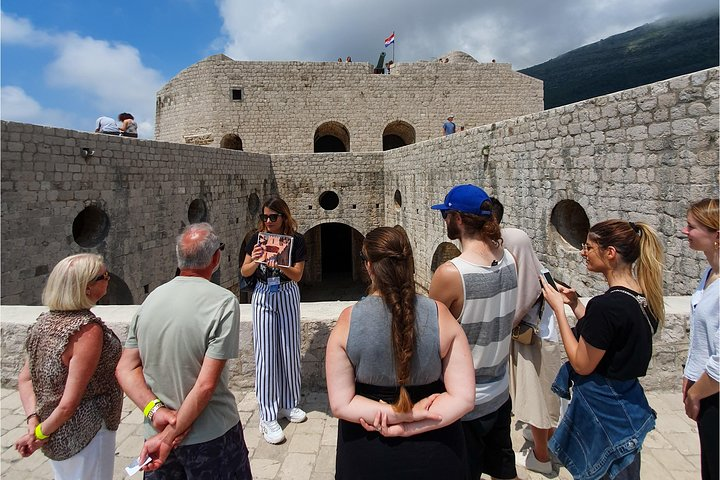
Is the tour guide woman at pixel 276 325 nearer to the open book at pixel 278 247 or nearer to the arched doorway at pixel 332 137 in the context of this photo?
the open book at pixel 278 247

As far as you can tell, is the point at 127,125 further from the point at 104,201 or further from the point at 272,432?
the point at 272,432

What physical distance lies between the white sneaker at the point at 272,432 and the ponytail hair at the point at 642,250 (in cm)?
257

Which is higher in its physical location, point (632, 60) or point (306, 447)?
point (632, 60)

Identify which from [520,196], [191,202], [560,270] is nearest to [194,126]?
[191,202]

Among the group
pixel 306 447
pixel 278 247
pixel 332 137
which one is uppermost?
pixel 332 137

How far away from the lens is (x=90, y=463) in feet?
6.73

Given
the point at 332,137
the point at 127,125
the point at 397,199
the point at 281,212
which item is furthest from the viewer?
the point at 332,137

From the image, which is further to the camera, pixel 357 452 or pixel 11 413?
pixel 11 413

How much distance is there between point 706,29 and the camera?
1861 inches

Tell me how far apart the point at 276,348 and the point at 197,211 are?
29.6 feet

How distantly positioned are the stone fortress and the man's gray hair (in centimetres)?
177

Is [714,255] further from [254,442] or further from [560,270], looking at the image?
[560,270]

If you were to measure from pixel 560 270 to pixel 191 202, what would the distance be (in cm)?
899

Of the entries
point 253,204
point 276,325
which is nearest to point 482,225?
point 276,325
